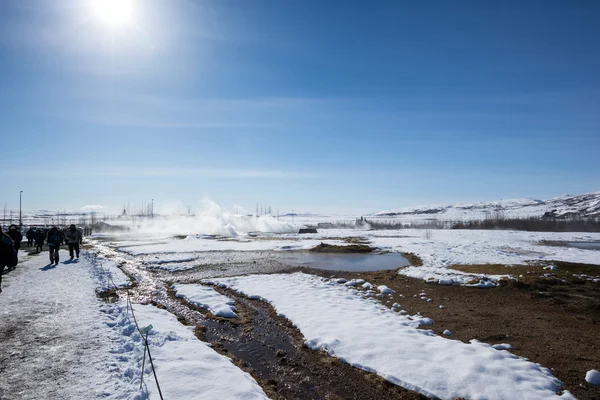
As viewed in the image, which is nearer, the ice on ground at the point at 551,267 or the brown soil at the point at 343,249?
the ice on ground at the point at 551,267

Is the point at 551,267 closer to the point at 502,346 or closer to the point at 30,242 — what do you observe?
the point at 502,346

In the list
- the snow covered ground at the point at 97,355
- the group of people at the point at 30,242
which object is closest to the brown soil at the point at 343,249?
the group of people at the point at 30,242

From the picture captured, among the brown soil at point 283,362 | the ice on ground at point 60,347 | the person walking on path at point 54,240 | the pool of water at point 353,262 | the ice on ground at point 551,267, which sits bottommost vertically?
the pool of water at point 353,262

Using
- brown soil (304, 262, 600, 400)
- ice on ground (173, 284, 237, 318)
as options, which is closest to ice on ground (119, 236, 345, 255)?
ice on ground (173, 284, 237, 318)

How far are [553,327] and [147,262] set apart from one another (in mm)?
21700

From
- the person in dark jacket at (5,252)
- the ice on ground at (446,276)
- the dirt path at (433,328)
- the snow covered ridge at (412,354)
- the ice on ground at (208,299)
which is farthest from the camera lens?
the ice on ground at (446,276)

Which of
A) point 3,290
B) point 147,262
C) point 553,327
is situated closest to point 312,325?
point 553,327

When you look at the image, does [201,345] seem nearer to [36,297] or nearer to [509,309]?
[36,297]

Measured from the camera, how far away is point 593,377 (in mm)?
5828

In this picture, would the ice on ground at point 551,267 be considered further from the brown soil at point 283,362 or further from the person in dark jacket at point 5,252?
the person in dark jacket at point 5,252

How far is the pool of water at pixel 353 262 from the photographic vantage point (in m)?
20.5

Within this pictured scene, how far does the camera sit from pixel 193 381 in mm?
5734

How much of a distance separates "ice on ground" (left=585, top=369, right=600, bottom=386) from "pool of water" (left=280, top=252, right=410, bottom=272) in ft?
44.4

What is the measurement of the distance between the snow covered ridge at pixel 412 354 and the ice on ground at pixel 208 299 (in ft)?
5.49
